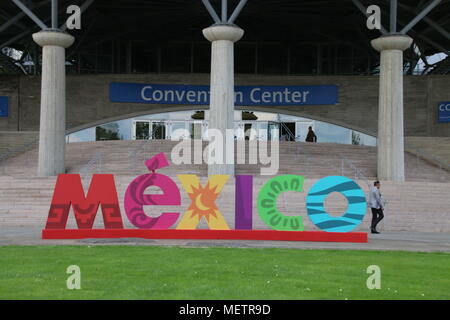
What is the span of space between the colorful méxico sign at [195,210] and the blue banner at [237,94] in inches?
1017

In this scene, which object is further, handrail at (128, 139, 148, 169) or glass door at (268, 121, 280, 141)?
glass door at (268, 121, 280, 141)

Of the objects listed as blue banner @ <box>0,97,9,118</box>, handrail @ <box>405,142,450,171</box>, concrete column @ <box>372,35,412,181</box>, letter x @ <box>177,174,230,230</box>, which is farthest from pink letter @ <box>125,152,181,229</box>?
blue banner @ <box>0,97,9,118</box>

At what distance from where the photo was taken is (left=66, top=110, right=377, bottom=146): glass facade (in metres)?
40.8

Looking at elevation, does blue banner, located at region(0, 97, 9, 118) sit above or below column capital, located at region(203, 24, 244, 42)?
below

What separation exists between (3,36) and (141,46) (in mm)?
9621

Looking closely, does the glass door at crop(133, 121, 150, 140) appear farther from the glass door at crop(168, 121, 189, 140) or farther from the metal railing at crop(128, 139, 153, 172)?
the metal railing at crop(128, 139, 153, 172)

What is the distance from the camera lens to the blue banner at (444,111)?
38.8m

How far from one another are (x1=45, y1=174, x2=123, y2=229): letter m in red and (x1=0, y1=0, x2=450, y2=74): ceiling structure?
2464 centimetres

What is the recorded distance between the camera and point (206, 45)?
44062 mm

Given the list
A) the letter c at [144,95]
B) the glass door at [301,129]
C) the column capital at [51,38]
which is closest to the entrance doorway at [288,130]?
the glass door at [301,129]

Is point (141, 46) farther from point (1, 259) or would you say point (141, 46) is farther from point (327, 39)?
point (1, 259)

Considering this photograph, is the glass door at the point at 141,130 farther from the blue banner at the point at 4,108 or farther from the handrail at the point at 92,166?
the handrail at the point at 92,166

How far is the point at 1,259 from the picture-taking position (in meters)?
10.9
